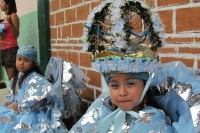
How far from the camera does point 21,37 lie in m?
5.44

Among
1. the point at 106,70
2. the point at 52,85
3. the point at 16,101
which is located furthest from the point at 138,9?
the point at 16,101

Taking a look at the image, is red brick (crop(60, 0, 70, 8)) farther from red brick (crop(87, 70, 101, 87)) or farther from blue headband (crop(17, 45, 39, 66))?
red brick (crop(87, 70, 101, 87))

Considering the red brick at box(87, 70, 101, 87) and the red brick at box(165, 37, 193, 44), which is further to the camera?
the red brick at box(87, 70, 101, 87)

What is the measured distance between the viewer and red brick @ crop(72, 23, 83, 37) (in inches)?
117

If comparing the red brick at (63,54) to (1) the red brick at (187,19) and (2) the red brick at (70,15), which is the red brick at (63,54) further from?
(1) the red brick at (187,19)

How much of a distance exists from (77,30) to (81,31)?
11 centimetres

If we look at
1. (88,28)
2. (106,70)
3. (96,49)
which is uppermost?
(88,28)

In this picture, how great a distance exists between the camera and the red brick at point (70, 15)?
10.3 ft

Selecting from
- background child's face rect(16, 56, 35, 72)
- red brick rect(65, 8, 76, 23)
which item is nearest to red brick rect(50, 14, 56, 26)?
red brick rect(65, 8, 76, 23)

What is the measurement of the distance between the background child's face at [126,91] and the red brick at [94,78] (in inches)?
42.6

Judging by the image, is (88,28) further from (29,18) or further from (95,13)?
(29,18)

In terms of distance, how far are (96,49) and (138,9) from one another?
318 millimetres

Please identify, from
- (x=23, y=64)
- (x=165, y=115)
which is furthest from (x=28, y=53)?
(x=165, y=115)

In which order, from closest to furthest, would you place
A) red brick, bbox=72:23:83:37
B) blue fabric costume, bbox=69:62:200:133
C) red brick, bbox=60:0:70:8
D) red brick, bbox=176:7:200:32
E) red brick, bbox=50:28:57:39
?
blue fabric costume, bbox=69:62:200:133
red brick, bbox=176:7:200:32
red brick, bbox=72:23:83:37
red brick, bbox=60:0:70:8
red brick, bbox=50:28:57:39
